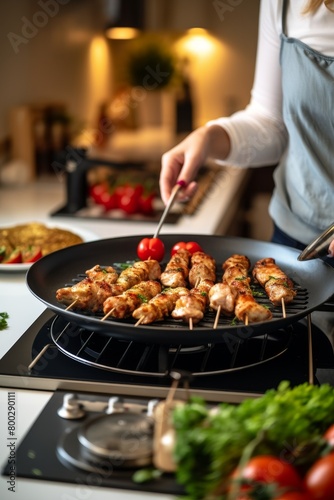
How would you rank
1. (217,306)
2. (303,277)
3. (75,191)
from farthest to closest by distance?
1. (75,191)
2. (303,277)
3. (217,306)

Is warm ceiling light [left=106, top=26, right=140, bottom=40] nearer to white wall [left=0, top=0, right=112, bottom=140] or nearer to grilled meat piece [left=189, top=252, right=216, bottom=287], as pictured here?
white wall [left=0, top=0, right=112, bottom=140]

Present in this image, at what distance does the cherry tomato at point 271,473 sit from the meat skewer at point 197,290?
1.57 ft

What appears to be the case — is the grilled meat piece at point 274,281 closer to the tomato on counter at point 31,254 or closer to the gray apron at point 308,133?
the gray apron at point 308,133

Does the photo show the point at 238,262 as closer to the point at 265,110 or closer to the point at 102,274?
the point at 102,274

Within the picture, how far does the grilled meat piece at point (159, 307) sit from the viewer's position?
130 cm

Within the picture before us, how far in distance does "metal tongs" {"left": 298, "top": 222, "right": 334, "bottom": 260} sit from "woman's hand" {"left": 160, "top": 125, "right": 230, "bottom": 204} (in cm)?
37

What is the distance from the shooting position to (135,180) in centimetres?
287

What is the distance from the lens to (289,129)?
1.73 m

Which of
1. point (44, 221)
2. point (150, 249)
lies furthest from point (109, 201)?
point (150, 249)

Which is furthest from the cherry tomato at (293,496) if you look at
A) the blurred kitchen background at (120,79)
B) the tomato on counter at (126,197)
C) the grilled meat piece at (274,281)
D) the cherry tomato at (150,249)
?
the blurred kitchen background at (120,79)

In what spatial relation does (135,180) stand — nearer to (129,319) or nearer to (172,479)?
(129,319)

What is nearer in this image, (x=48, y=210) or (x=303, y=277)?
(x=303, y=277)

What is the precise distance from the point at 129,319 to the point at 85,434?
1.42ft

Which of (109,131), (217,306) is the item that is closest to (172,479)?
(217,306)
